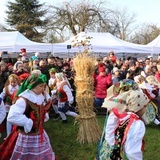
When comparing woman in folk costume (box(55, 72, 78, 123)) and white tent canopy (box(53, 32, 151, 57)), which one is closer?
woman in folk costume (box(55, 72, 78, 123))

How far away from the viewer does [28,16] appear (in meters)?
33.8

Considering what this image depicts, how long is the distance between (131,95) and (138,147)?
1.53 feet

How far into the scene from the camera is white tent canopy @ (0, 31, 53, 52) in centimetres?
1267

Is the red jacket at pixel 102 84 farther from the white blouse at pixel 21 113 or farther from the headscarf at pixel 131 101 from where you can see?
the headscarf at pixel 131 101

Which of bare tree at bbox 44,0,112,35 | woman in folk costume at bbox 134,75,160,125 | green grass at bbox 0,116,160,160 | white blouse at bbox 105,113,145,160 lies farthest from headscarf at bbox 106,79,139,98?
bare tree at bbox 44,0,112,35

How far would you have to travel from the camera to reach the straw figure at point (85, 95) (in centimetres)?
551

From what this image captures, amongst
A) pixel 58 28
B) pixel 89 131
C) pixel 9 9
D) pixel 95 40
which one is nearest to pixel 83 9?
pixel 58 28

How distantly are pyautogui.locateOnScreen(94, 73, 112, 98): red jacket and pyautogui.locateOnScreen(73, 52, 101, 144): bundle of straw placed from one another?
2362 mm

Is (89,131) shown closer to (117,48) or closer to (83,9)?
(117,48)

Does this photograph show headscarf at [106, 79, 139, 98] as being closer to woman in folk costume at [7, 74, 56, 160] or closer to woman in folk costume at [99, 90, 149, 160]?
woman in folk costume at [99, 90, 149, 160]

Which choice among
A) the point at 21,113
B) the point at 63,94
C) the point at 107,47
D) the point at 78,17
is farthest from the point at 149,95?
the point at 78,17

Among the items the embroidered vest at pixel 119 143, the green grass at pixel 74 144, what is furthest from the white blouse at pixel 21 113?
the green grass at pixel 74 144

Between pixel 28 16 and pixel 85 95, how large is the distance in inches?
1173

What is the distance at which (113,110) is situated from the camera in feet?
9.28
